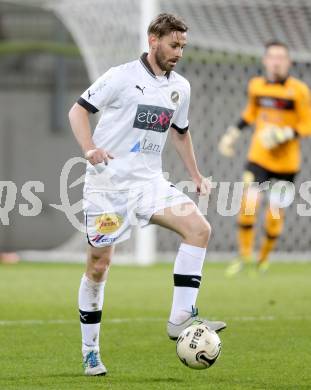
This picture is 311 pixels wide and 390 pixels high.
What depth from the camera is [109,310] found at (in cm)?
913

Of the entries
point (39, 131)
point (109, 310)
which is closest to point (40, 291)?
point (109, 310)

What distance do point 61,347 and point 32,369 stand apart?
87 centimetres

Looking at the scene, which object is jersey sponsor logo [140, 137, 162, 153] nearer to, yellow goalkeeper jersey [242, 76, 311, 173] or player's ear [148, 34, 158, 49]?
player's ear [148, 34, 158, 49]

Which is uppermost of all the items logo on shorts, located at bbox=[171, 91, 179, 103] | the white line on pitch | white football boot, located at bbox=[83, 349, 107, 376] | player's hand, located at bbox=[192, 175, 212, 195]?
logo on shorts, located at bbox=[171, 91, 179, 103]

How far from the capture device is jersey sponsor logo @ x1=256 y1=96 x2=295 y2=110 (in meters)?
13.0

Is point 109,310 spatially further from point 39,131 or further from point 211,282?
point 39,131

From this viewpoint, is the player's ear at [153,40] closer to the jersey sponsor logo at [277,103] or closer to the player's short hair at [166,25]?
the player's short hair at [166,25]

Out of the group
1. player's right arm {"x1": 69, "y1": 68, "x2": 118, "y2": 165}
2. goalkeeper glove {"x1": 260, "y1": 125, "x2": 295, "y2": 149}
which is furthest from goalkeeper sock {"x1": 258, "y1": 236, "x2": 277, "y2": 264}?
player's right arm {"x1": 69, "y1": 68, "x2": 118, "y2": 165}

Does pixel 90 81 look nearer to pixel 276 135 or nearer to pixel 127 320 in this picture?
pixel 276 135

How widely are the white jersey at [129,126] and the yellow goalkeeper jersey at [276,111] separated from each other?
6.94 metres

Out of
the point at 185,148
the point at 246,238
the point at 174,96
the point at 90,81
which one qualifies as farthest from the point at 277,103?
the point at 174,96

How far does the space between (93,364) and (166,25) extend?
1743 millimetres

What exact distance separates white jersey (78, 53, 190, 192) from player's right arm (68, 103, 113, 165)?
0.23 ft

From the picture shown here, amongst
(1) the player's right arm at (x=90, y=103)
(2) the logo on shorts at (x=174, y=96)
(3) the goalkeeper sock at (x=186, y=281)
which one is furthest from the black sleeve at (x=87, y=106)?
(3) the goalkeeper sock at (x=186, y=281)
